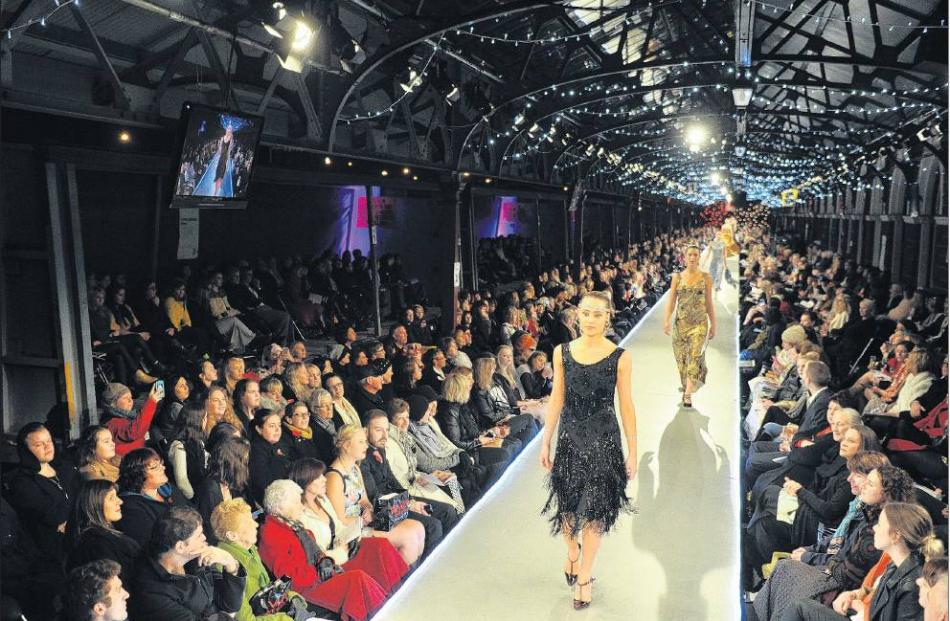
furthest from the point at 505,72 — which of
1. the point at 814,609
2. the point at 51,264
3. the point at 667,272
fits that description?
the point at 667,272

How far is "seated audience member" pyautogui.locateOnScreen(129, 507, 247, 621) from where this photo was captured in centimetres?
352

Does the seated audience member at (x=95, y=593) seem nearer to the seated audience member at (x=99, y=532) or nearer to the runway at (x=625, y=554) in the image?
the seated audience member at (x=99, y=532)

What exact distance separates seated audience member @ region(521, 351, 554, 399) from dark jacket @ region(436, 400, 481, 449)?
5.68 feet

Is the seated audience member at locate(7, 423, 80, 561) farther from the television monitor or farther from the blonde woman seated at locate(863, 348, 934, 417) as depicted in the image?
the blonde woman seated at locate(863, 348, 934, 417)

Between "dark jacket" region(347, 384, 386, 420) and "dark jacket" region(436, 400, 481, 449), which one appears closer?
"dark jacket" region(436, 400, 481, 449)

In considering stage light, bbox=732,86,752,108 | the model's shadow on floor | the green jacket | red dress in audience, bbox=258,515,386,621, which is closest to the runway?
the model's shadow on floor

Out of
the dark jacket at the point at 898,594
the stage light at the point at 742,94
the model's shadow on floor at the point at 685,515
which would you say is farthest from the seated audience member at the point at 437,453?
the stage light at the point at 742,94

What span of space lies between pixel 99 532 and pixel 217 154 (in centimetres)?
431

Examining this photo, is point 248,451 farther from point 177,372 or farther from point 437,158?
point 437,158

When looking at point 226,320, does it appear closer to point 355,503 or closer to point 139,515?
point 355,503

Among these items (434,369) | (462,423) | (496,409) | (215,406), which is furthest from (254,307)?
(215,406)

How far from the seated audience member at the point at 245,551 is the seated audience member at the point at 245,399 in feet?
7.04

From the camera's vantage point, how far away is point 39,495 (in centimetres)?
456

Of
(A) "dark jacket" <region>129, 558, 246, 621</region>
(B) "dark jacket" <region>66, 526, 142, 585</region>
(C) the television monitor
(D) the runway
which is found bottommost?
(D) the runway
